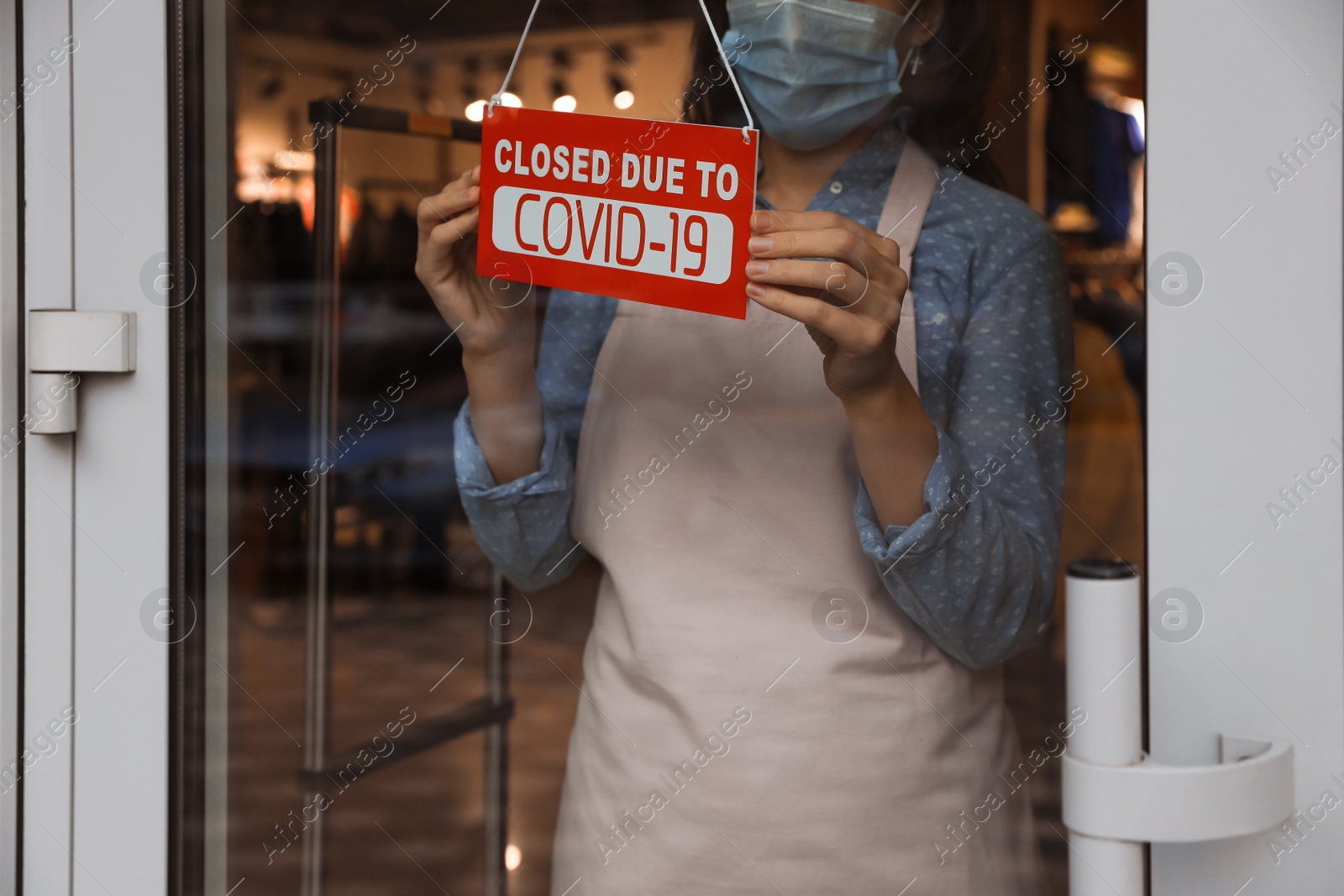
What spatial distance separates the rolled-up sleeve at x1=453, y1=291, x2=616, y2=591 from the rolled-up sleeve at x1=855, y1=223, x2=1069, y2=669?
0.97 ft

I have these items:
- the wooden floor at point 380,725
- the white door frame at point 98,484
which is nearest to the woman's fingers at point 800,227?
the wooden floor at point 380,725

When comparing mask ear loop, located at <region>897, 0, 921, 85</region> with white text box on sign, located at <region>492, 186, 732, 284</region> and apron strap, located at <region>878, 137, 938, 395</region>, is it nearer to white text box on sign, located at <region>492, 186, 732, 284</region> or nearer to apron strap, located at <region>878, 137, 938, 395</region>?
apron strap, located at <region>878, 137, 938, 395</region>

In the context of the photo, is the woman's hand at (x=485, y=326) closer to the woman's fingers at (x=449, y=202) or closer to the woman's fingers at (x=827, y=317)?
the woman's fingers at (x=449, y=202)

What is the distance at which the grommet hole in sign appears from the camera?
0.66 metres

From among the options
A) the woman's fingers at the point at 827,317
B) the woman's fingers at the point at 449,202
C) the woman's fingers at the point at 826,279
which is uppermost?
the woman's fingers at the point at 449,202

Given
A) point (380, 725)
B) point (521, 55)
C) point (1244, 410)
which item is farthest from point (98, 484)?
point (1244, 410)

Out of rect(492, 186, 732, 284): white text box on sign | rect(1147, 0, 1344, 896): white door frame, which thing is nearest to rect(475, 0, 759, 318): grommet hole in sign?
rect(492, 186, 732, 284): white text box on sign

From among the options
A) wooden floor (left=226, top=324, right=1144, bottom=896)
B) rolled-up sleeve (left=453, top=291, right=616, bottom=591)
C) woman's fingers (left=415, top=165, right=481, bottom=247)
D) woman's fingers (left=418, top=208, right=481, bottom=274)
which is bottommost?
wooden floor (left=226, top=324, right=1144, bottom=896)

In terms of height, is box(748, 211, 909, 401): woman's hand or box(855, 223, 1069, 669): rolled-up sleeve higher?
box(748, 211, 909, 401): woman's hand

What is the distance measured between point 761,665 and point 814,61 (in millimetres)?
471

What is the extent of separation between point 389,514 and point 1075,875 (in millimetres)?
622

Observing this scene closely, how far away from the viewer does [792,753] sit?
2.67 feet

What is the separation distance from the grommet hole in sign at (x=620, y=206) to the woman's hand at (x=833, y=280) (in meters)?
0.02

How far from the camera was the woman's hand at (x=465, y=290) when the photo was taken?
0.80 m
